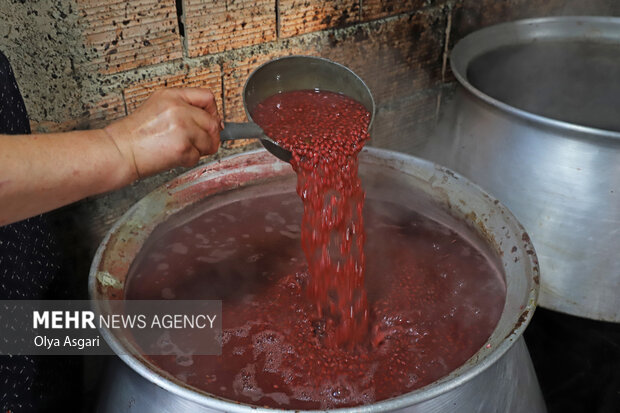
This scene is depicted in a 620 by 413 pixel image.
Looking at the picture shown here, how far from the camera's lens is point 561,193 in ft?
5.63

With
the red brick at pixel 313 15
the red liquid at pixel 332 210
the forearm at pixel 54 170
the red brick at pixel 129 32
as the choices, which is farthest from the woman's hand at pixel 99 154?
the red brick at pixel 313 15

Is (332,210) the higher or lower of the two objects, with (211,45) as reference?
lower

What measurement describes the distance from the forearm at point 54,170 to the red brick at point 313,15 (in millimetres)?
986

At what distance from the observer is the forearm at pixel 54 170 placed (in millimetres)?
1022

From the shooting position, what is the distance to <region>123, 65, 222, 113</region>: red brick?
1.78 m

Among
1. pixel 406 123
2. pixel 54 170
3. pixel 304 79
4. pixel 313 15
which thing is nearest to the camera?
pixel 54 170

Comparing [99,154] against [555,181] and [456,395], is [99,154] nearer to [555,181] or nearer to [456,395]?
[456,395]

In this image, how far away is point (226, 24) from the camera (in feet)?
6.03

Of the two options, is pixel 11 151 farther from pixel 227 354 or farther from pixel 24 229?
pixel 227 354

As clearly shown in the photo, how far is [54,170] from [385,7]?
57.7 inches

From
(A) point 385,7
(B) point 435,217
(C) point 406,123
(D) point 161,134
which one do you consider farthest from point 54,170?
(C) point 406,123

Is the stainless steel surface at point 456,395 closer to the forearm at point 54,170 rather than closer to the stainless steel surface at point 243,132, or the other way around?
the forearm at point 54,170

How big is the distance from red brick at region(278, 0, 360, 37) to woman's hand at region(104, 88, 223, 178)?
0.80 m

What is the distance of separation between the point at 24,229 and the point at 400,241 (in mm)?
983
